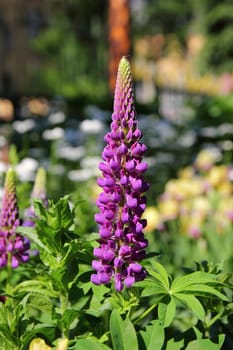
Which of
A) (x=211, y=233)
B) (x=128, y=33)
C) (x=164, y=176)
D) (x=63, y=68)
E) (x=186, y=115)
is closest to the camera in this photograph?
(x=211, y=233)

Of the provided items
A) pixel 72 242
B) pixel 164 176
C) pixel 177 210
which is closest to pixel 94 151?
pixel 164 176

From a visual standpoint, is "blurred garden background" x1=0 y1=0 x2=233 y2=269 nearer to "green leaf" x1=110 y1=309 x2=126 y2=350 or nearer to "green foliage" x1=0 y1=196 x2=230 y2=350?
"green foliage" x1=0 y1=196 x2=230 y2=350

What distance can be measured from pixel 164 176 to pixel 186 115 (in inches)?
89.8

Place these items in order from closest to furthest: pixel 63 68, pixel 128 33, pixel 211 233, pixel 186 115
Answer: pixel 211 233 < pixel 186 115 < pixel 128 33 < pixel 63 68

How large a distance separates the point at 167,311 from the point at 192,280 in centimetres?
8

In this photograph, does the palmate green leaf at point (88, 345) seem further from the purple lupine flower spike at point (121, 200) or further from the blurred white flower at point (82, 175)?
the blurred white flower at point (82, 175)

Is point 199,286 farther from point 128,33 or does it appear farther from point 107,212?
point 128,33

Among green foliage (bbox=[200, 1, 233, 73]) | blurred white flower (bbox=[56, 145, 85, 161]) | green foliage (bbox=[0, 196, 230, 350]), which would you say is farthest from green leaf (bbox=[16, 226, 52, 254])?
green foliage (bbox=[200, 1, 233, 73])

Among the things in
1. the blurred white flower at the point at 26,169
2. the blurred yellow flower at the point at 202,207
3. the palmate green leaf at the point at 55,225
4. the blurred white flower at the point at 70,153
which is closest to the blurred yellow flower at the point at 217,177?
the blurred yellow flower at the point at 202,207

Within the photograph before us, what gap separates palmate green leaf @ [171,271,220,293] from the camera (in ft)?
4.14

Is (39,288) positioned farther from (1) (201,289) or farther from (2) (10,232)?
(1) (201,289)

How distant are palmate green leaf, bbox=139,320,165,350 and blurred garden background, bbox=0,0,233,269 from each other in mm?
330

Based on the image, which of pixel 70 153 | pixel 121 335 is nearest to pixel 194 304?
pixel 121 335

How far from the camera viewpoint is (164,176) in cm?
579
